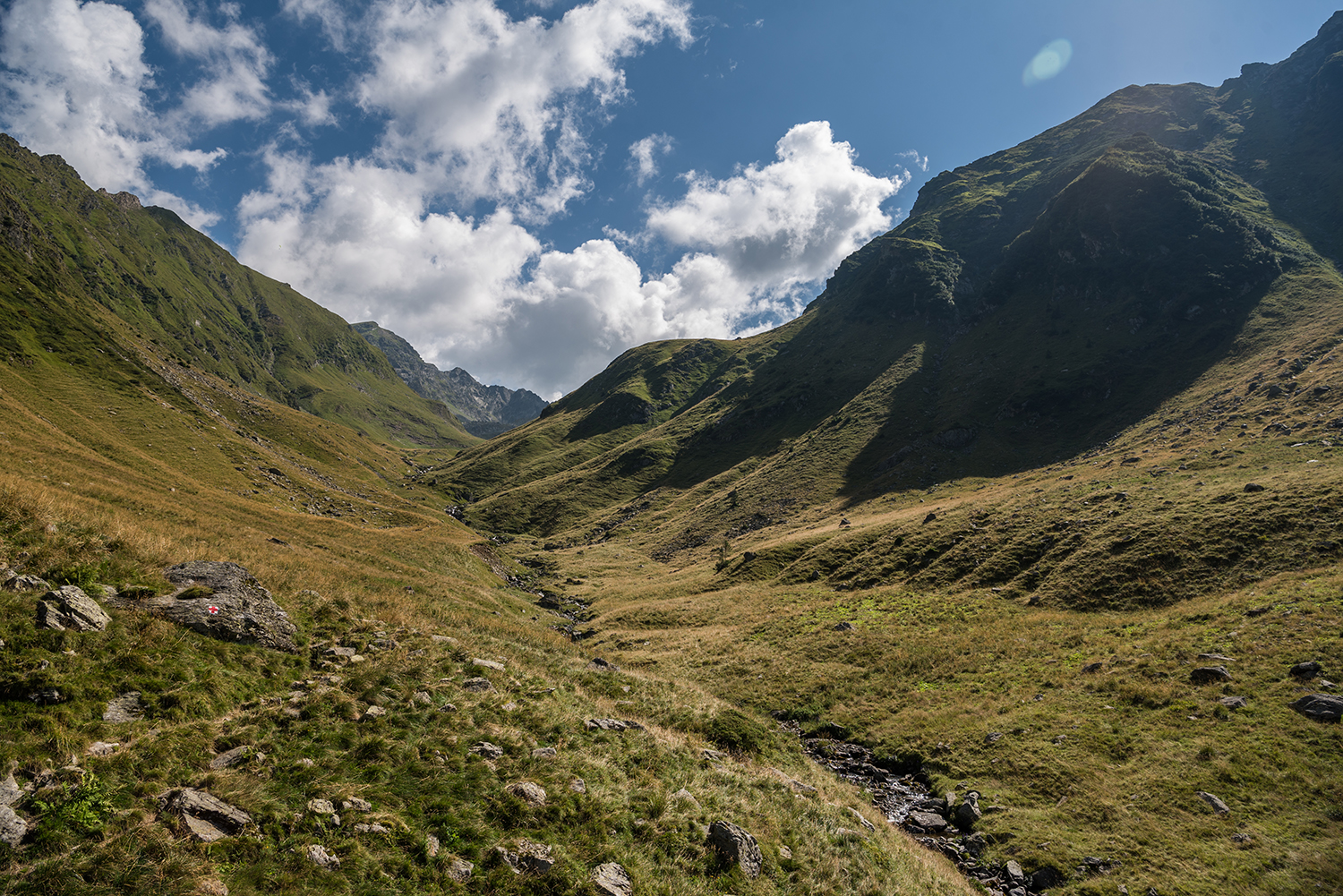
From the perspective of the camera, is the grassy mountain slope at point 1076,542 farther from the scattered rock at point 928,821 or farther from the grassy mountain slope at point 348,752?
the grassy mountain slope at point 348,752

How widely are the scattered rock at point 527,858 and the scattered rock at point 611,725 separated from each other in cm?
619

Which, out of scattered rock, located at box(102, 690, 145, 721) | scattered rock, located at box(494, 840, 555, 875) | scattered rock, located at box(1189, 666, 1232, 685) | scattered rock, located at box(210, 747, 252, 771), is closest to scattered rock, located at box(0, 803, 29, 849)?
scattered rock, located at box(210, 747, 252, 771)

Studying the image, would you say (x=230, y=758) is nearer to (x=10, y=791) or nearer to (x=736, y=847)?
(x=10, y=791)

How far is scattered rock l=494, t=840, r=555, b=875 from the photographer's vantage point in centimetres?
984

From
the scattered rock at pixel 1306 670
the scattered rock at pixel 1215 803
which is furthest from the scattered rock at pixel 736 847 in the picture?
the scattered rock at pixel 1306 670

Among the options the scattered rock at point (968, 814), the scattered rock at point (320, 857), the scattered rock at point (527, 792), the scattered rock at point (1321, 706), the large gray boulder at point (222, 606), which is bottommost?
the scattered rock at point (968, 814)

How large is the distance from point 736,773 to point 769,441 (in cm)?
14002

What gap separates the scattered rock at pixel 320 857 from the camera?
27.2 ft

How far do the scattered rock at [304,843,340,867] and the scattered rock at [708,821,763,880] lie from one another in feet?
26.8

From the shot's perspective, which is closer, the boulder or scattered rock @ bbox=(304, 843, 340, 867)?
scattered rock @ bbox=(304, 843, 340, 867)

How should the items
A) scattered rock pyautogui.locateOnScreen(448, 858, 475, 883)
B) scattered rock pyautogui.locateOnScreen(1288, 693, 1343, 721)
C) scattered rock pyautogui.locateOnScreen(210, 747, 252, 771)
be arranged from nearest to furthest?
scattered rock pyautogui.locateOnScreen(448, 858, 475, 883) < scattered rock pyautogui.locateOnScreen(210, 747, 252, 771) < scattered rock pyautogui.locateOnScreen(1288, 693, 1343, 721)

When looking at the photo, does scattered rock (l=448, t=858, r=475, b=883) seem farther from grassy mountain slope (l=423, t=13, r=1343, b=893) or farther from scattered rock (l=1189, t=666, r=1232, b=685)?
scattered rock (l=1189, t=666, r=1232, b=685)

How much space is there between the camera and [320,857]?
8383 millimetres

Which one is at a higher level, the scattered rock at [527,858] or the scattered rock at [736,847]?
the scattered rock at [527,858]
